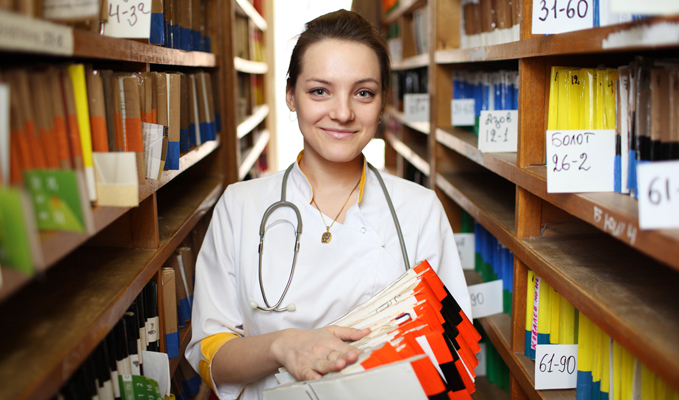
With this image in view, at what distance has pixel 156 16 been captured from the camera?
5.40 ft

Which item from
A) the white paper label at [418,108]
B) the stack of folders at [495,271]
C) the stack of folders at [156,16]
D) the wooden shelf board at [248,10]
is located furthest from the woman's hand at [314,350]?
the wooden shelf board at [248,10]

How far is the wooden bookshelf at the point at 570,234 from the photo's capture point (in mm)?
939

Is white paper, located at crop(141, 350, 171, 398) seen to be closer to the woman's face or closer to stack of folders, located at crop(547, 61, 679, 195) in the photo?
the woman's face

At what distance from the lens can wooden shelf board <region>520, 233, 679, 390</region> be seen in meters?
0.92

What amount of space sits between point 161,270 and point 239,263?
369 millimetres

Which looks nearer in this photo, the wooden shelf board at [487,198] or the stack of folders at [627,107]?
the stack of folders at [627,107]

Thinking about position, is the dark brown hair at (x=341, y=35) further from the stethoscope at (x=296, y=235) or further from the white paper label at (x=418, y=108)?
the white paper label at (x=418, y=108)

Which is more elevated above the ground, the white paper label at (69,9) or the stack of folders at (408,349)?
the white paper label at (69,9)

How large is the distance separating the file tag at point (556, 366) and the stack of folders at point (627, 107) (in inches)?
20.7

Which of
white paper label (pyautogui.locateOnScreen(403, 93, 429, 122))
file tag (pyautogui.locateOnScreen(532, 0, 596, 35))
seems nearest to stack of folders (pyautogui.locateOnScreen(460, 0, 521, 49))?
white paper label (pyautogui.locateOnScreen(403, 93, 429, 122))

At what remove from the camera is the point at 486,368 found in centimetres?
242

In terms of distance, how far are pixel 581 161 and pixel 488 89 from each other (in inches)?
49.1

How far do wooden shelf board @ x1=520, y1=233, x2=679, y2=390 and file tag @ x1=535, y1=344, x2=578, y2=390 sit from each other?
0.24m

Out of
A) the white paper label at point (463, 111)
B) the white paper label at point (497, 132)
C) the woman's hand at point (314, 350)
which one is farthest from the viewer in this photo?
the white paper label at point (463, 111)
